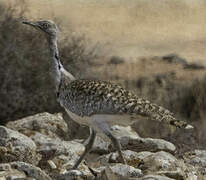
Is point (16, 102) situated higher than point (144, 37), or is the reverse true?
point (16, 102)

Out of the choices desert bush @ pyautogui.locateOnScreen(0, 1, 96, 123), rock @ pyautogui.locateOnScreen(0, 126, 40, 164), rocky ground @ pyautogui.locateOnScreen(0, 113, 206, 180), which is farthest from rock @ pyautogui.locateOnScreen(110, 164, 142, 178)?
desert bush @ pyautogui.locateOnScreen(0, 1, 96, 123)

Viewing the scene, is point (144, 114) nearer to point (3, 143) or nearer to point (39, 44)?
point (3, 143)

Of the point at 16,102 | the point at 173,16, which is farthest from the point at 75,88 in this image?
the point at 173,16

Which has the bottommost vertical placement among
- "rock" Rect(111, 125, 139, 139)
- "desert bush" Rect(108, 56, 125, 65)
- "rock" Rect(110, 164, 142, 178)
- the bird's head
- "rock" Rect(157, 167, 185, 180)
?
"desert bush" Rect(108, 56, 125, 65)

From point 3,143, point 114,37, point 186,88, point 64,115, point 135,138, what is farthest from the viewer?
point 114,37

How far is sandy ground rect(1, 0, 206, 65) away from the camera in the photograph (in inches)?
1267

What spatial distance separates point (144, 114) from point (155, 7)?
25.3m

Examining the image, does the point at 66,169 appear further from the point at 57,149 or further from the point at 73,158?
the point at 57,149

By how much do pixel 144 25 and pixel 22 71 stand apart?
18649 millimetres

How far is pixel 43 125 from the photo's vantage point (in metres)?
12.7

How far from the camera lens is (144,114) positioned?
9.49 m

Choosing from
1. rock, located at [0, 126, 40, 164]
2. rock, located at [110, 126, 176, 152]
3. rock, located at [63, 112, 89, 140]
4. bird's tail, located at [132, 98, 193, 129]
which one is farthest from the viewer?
rock, located at [63, 112, 89, 140]

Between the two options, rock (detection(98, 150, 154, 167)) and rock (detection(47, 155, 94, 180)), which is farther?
rock (detection(98, 150, 154, 167))

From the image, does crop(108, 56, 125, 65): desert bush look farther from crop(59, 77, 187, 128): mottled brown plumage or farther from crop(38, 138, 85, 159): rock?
crop(59, 77, 187, 128): mottled brown plumage
